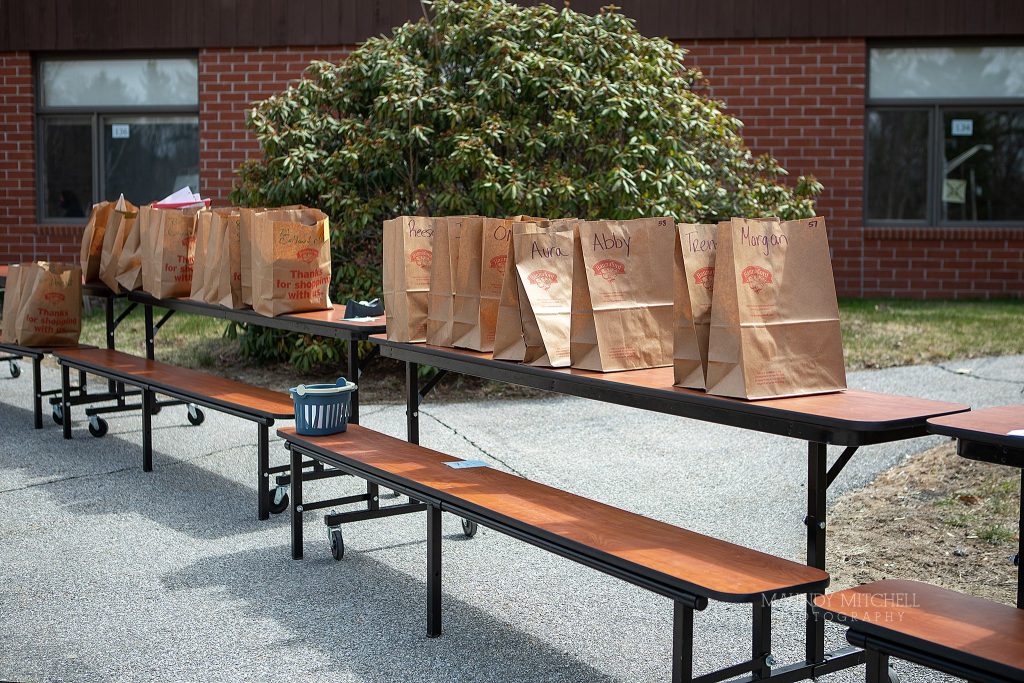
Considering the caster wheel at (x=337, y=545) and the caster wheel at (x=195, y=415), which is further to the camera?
the caster wheel at (x=195, y=415)

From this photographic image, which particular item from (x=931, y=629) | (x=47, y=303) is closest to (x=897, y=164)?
(x=47, y=303)

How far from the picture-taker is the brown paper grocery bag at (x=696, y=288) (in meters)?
3.62

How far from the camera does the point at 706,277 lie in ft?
11.9

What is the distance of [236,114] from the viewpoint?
1365 cm

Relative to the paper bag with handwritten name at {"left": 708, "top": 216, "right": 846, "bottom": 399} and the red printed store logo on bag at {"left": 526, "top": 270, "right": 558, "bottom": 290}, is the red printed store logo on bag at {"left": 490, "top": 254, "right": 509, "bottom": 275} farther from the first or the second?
the paper bag with handwritten name at {"left": 708, "top": 216, "right": 846, "bottom": 399}

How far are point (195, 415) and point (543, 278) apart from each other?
428 centimetres

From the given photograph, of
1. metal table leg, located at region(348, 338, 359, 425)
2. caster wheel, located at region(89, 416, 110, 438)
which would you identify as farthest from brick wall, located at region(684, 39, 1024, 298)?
metal table leg, located at region(348, 338, 359, 425)

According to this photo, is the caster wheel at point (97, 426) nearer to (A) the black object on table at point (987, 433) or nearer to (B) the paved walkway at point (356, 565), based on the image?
(B) the paved walkway at point (356, 565)

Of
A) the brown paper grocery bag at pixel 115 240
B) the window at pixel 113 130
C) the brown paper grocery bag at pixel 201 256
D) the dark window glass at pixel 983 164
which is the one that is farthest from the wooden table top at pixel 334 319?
the dark window glass at pixel 983 164

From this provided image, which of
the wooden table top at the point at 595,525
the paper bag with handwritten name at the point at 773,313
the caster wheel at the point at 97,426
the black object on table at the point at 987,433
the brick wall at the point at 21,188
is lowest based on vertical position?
the caster wheel at the point at 97,426

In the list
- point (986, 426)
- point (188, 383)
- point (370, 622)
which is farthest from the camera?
point (188, 383)

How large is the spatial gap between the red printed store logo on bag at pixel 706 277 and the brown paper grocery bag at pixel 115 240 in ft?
16.5

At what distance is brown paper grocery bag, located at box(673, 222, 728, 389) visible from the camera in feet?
11.9

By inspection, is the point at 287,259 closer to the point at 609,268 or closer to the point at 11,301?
the point at 609,268
